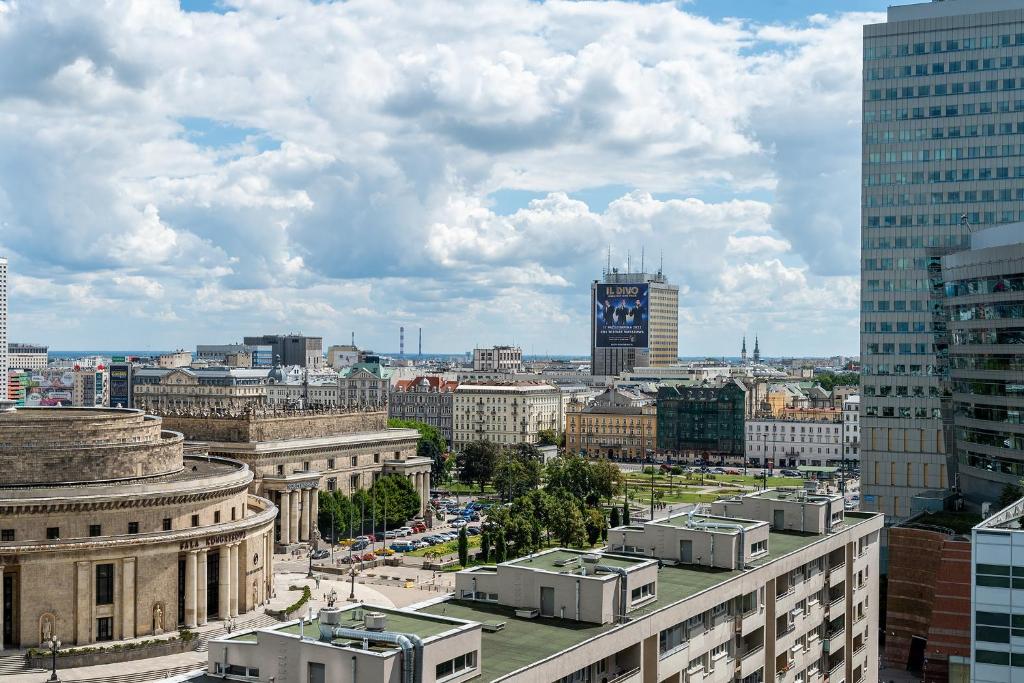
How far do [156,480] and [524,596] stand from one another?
5801 cm

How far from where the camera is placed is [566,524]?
136 m

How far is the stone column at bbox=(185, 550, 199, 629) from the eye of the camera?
96.3m

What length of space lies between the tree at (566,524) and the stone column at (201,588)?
50461 millimetres

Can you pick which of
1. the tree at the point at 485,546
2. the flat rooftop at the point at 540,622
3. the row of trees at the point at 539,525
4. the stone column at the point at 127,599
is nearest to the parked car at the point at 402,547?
the row of trees at the point at 539,525

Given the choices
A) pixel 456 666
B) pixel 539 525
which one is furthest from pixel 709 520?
pixel 539 525

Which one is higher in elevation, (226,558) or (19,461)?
(19,461)

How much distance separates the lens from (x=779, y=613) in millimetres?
64625

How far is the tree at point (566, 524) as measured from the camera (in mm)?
136500

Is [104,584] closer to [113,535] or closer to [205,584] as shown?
[113,535]

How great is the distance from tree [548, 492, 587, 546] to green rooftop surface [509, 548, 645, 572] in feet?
255

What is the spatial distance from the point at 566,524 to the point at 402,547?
28.1 m

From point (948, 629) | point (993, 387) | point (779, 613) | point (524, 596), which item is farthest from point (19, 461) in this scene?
point (993, 387)

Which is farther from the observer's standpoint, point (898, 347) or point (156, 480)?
point (898, 347)

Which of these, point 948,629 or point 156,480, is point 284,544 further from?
point 948,629
